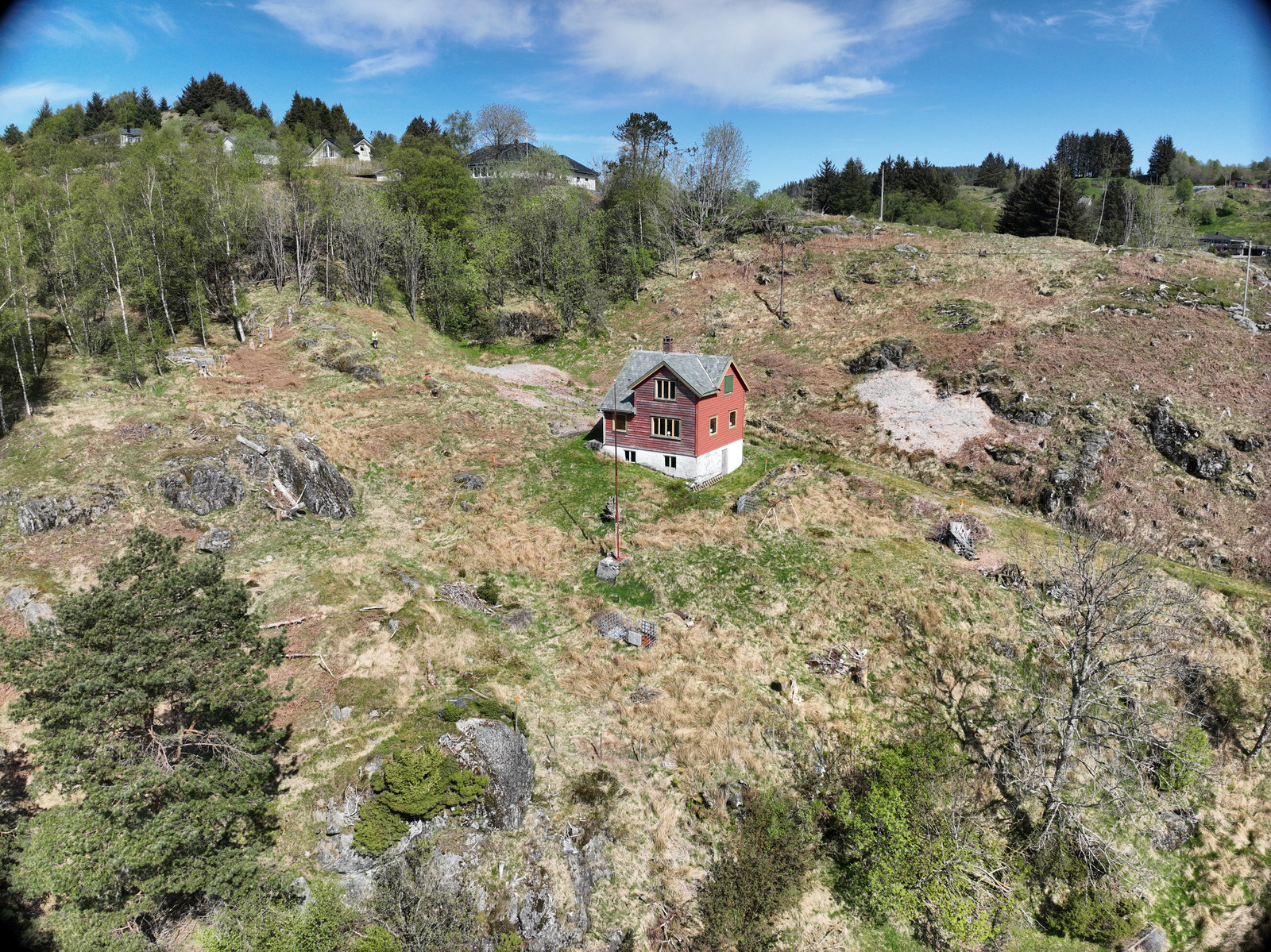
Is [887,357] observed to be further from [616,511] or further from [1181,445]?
[616,511]

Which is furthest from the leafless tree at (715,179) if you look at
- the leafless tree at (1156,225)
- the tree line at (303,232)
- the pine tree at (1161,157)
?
the pine tree at (1161,157)

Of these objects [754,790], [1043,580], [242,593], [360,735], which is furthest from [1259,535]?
[242,593]

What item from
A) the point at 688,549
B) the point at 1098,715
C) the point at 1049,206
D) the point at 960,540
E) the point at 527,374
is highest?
the point at 1049,206

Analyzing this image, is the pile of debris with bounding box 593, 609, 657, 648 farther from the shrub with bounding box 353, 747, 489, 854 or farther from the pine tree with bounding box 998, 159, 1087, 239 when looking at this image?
the pine tree with bounding box 998, 159, 1087, 239

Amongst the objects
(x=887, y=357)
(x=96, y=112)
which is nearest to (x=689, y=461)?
(x=887, y=357)

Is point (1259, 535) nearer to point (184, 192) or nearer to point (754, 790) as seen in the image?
point (754, 790)

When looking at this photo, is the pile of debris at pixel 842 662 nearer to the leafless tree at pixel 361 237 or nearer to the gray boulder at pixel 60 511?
the gray boulder at pixel 60 511
